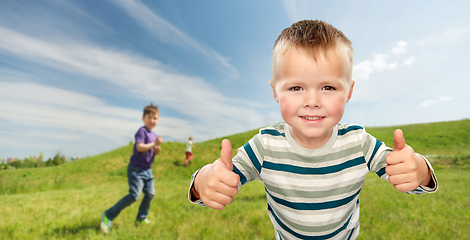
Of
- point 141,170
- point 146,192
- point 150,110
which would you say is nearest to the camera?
point 141,170

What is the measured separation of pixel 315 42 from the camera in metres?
1.58

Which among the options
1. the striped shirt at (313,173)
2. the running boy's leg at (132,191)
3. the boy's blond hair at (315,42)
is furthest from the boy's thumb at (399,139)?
the running boy's leg at (132,191)

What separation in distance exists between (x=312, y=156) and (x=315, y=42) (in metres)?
0.90

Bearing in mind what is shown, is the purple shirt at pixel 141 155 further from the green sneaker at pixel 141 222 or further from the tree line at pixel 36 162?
the tree line at pixel 36 162

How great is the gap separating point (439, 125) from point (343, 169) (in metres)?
33.9

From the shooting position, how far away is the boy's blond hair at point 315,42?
156 cm

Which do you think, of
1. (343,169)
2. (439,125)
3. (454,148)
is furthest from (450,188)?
(439,125)

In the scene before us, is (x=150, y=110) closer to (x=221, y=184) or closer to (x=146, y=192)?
(x=146, y=192)

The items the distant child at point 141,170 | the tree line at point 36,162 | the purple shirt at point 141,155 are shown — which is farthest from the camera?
the tree line at point 36,162

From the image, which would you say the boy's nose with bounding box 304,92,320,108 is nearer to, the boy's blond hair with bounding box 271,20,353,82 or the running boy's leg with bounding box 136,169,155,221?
the boy's blond hair with bounding box 271,20,353,82

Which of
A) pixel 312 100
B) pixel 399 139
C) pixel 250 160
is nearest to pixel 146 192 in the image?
pixel 250 160

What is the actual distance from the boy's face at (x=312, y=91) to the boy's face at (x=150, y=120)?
15.8 feet

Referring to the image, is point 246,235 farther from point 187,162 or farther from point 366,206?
point 187,162

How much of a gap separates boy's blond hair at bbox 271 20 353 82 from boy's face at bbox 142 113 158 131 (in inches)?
182
